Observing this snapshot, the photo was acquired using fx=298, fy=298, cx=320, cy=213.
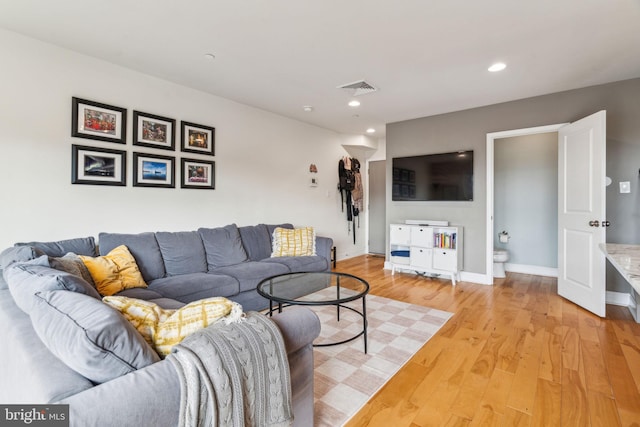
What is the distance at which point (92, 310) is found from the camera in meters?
0.90

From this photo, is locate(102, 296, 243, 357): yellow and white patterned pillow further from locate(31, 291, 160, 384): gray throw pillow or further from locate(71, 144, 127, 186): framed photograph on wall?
locate(71, 144, 127, 186): framed photograph on wall

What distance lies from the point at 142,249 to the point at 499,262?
4.63 metres

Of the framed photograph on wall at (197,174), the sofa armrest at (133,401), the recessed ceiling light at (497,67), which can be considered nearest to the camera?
the sofa armrest at (133,401)

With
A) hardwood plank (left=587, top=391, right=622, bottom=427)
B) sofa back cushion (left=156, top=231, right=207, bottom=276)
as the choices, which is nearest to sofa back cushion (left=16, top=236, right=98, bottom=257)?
sofa back cushion (left=156, top=231, right=207, bottom=276)

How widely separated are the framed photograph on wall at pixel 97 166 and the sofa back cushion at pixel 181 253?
67 cm

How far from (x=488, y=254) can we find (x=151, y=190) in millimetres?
4238

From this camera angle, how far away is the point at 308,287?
309 cm

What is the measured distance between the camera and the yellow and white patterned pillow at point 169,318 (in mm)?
1073

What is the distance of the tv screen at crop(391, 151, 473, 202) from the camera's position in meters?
4.19

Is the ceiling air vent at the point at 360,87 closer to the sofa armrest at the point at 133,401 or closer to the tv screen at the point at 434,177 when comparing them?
the tv screen at the point at 434,177

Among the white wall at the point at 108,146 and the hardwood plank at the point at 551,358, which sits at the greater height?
the white wall at the point at 108,146

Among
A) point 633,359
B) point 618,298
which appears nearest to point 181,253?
point 633,359

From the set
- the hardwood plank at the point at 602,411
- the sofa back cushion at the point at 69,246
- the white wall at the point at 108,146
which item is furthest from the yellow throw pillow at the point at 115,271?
the hardwood plank at the point at 602,411

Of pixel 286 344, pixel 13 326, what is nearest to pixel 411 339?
pixel 286 344
